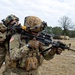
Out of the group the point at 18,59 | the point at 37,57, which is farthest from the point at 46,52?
the point at 18,59

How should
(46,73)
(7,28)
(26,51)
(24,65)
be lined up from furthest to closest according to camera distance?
(46,73) < (7,28) < (24,65) < (26,51)

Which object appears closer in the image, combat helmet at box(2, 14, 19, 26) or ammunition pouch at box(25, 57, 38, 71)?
ammunition pouch at box(25, 57, 38, 71)

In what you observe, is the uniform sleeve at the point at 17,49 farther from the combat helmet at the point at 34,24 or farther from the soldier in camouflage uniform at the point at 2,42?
the soldier in camouflage uniform at the point at 2,42

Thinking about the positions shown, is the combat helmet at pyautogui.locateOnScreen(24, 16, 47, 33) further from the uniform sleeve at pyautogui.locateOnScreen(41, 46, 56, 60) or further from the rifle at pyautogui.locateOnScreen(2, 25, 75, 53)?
the uniform sleeve at pyautogui.locateOnScreen(41, 46, 56, 60)

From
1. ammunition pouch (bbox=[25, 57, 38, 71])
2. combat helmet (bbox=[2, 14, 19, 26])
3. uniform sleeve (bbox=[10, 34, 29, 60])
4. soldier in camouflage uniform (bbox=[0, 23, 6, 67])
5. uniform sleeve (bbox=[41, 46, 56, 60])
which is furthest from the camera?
combat helmet (bbox=[2, 14, 19, 26])

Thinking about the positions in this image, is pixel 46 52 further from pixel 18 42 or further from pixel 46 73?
pixel 46 73

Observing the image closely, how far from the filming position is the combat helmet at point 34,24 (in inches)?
154

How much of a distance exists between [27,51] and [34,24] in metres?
0.42

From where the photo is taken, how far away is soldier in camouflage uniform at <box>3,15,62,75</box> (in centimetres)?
380

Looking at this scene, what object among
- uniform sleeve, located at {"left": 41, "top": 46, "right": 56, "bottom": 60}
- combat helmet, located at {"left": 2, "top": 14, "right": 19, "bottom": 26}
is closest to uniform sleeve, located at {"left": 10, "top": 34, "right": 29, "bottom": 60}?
uniform sleeve, located at {"left": 41, "top": 46, "right": 56, "bottom": 60}

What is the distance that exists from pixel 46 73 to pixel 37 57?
4833mm

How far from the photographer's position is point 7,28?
179 inches

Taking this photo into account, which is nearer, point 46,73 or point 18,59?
point 18,59

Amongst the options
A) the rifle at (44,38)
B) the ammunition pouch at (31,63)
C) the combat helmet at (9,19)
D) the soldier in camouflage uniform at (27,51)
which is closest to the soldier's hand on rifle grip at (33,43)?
the soldier in camouflage uniform at (27,51)
